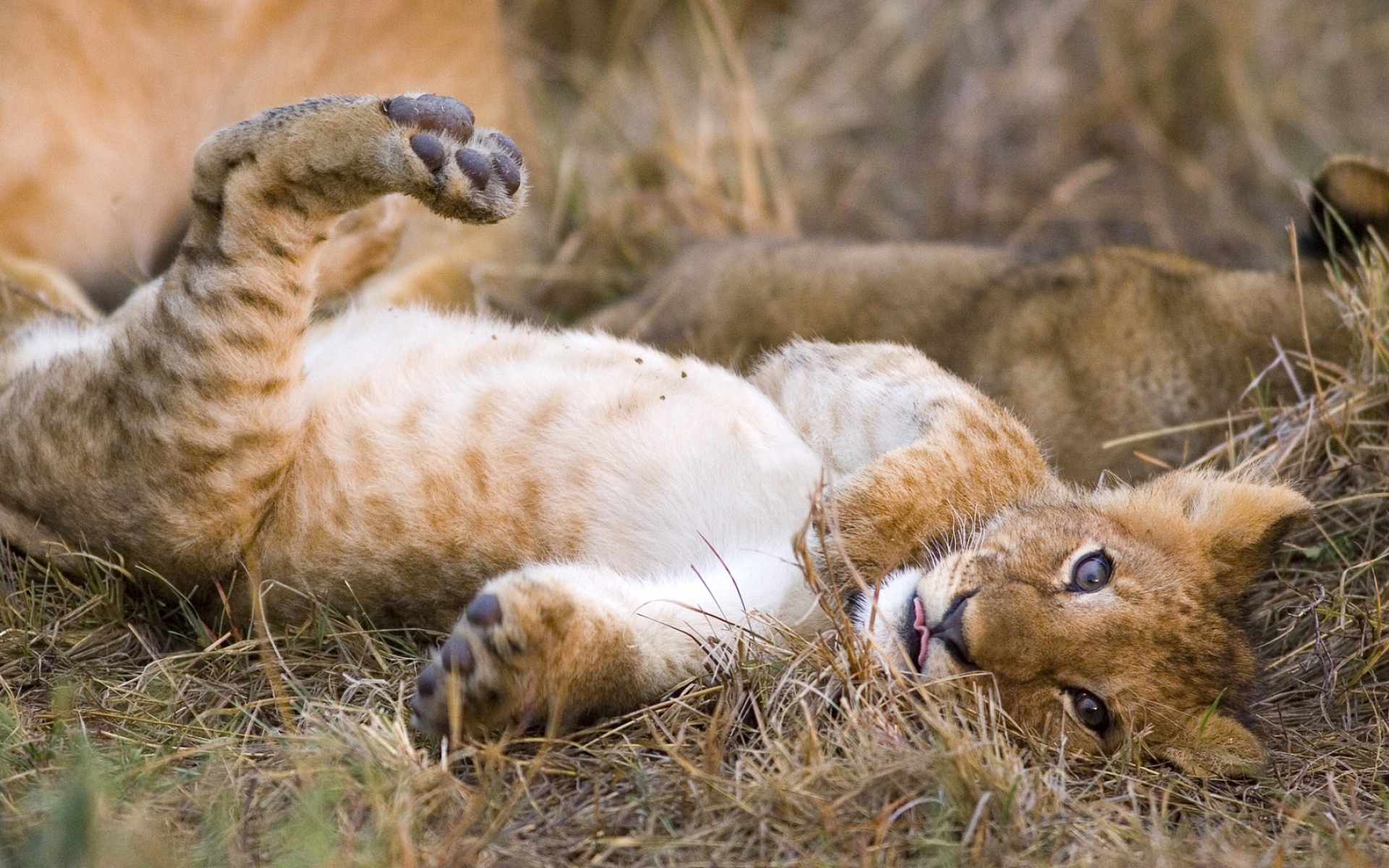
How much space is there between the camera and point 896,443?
311 cm

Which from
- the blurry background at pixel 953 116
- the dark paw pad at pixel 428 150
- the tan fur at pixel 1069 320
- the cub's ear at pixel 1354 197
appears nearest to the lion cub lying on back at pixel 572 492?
the dark paw pad at pixel 428 150

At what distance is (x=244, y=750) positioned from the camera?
2.49 m

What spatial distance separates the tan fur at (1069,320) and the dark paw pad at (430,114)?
5.41 feet

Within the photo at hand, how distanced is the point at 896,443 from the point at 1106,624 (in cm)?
68

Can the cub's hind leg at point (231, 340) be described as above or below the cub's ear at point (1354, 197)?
above

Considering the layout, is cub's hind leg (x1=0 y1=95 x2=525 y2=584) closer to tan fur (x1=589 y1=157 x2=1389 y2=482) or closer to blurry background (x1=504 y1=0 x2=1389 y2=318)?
tan fur (x1=589 y1=157 x2=1389 y2=482)

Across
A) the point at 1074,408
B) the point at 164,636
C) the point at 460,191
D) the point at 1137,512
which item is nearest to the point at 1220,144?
the point at 1074,408

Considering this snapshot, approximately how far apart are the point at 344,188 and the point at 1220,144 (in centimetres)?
574

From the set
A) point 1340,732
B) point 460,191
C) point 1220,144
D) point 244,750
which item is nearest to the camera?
point 244,750

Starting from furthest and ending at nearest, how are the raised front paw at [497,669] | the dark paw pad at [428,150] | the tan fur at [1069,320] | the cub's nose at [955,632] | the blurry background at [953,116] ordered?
the blurry background at [953,116], the tan fur at [1069,320], the dark paw pad at [428,150], the cub's nose at [955,632], the raised front paw at [497,669]

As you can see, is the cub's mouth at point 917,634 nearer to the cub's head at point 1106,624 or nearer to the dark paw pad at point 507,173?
the cub's head at point 1106,624

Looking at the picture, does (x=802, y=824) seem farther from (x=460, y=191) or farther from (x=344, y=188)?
(x=344, y=188)

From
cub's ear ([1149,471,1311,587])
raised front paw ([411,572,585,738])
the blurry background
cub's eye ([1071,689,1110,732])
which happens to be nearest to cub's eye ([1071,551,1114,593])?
cub's eye ([1071,689,1110,732])

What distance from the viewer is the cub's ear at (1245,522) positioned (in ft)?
9.89
